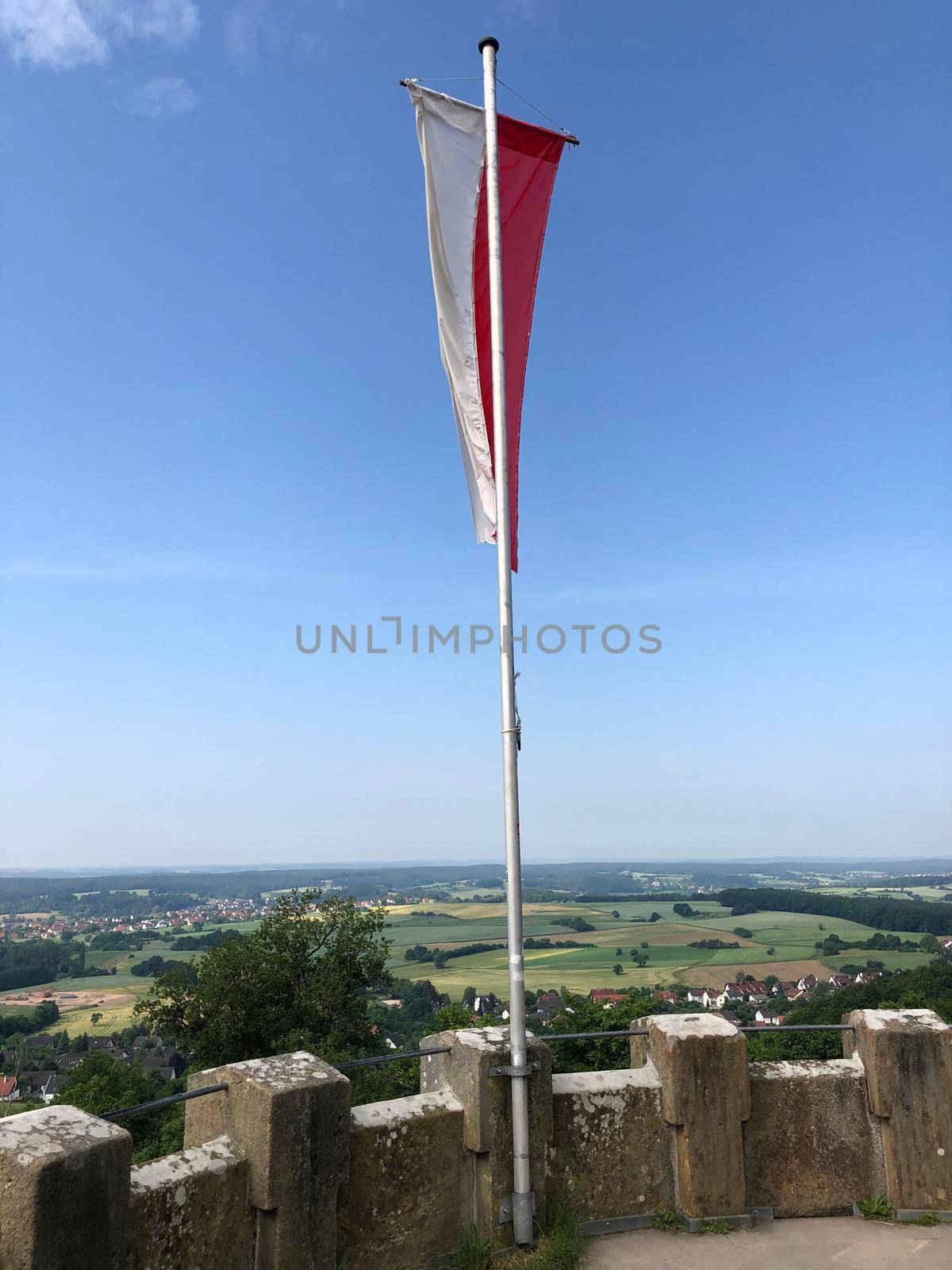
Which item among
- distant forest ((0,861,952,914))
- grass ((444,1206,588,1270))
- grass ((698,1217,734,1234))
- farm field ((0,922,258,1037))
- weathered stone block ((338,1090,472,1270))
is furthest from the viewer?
distant forest ((0,861,952,914))

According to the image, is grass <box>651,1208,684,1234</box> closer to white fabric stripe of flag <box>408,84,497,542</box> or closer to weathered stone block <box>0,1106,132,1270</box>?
weathered stone block <box>0,1106,132,1270</box>

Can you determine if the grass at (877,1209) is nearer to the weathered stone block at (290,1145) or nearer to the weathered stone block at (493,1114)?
the weathered stone block at (493,1114)

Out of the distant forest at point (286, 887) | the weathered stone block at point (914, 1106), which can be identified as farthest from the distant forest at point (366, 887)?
the weathered stone block at point (914, 1106)

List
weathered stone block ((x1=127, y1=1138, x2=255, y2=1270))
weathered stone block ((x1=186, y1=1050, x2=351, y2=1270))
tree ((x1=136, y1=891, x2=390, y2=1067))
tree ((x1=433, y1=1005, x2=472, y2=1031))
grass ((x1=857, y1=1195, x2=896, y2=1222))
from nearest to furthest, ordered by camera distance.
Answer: weathered stone block ((x1=127, y1=1138, x2=255, y2=1270))
weathered stone block ((x1=186, y1=1050, x2=351, y2=1270))
grass ((x1=857, y1=1195, x2=896, y2=1222))
tree ((x1=433, y1=1005, x2=472, y2=1031))
tree ((x1=136, y1=891, x2=390, y2=1067))

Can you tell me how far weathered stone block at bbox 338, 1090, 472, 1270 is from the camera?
4070 mm

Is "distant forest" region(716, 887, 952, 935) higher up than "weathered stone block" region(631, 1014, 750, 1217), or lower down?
lower down

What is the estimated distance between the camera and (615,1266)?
4.35m

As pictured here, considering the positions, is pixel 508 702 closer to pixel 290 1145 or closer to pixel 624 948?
pixel 290 1145

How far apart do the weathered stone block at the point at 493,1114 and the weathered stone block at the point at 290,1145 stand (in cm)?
85

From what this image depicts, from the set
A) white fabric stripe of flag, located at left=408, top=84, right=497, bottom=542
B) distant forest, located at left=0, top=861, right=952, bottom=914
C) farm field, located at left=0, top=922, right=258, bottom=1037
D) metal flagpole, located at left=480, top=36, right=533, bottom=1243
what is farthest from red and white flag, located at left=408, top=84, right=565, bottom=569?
distant forest, located at left=0, top=861, right=952, bottom=914

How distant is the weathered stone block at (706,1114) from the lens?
4.86 m

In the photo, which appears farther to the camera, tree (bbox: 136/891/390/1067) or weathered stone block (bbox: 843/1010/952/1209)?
tree (bbox: 136/891/390/1067)

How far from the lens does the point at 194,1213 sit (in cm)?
348

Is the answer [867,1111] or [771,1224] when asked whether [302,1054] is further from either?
[867,1111]
